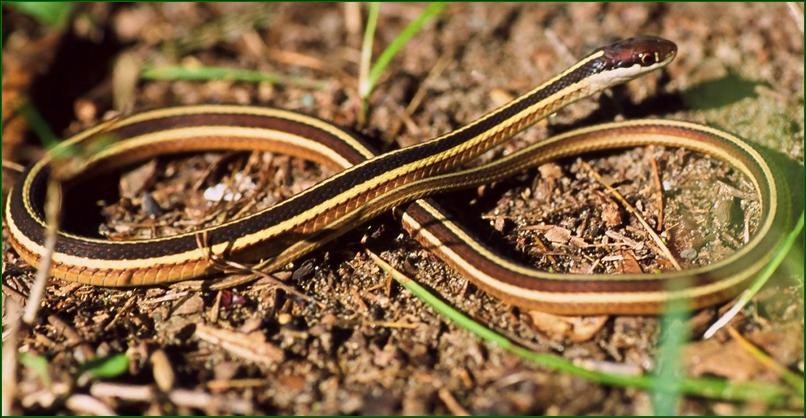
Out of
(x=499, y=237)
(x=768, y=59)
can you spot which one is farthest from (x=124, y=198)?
(x=768, y=59)

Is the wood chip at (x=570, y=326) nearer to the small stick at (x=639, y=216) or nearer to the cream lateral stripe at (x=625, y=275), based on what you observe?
the cream lateral stripe at (x=625, y=275)

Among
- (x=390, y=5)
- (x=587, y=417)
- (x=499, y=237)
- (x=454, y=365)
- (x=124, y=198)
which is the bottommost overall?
(x=587, y=417)

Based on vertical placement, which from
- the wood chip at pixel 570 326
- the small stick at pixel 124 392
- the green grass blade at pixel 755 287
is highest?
the small stick at pixel 124 392

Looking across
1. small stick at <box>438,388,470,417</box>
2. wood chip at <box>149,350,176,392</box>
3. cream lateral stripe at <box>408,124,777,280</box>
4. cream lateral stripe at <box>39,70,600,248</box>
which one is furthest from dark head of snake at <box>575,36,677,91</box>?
wood chip at <box>149,350,176,392</box>

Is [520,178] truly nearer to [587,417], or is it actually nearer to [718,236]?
[718,236]

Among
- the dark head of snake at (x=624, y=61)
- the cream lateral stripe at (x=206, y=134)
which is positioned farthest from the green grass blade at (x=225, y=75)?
the dark head of snake at (x=624, y=61)

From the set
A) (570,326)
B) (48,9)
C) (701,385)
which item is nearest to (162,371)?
(570,326)
